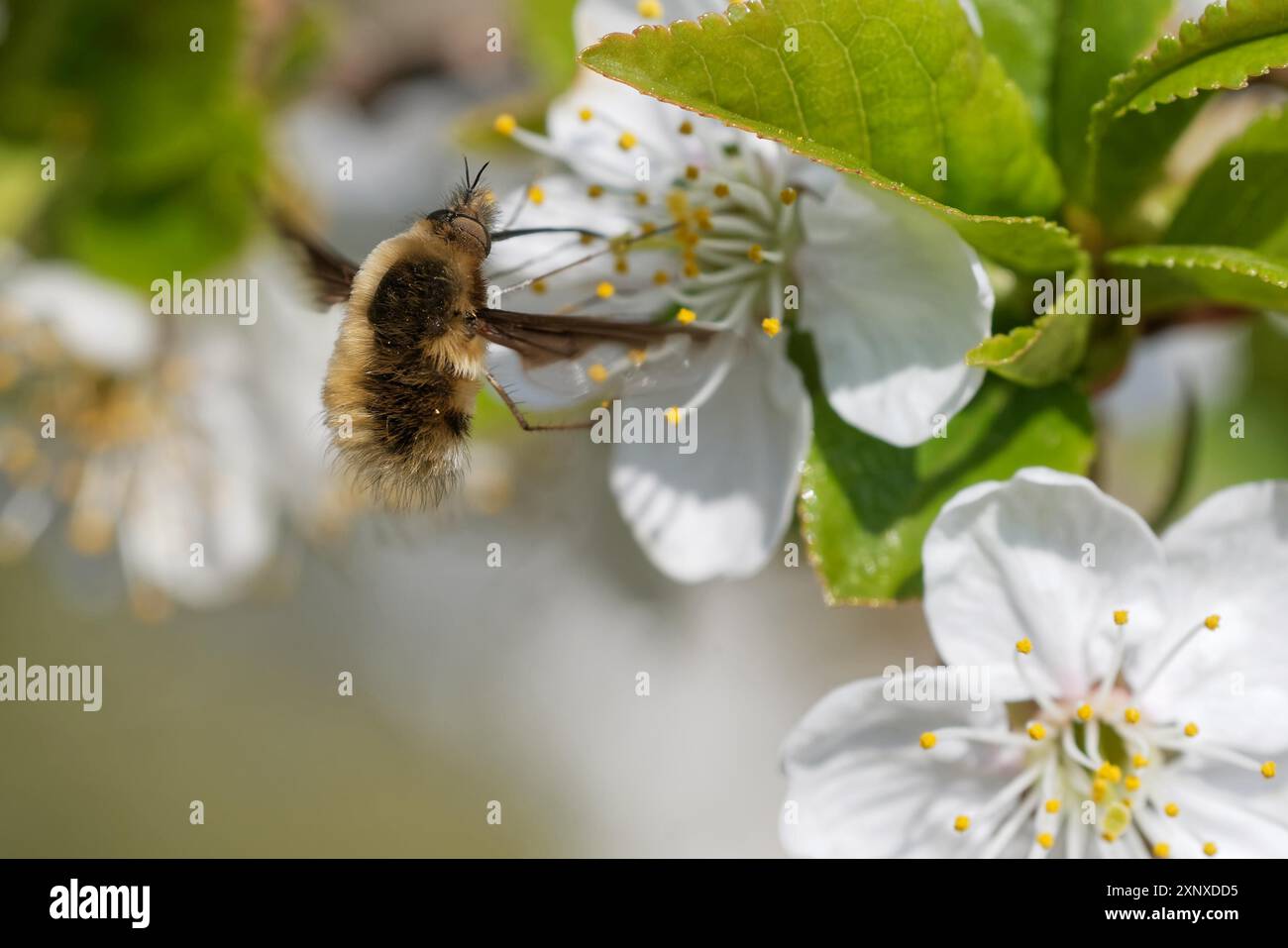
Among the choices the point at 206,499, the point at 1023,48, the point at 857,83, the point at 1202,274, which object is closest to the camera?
the point at 857,83

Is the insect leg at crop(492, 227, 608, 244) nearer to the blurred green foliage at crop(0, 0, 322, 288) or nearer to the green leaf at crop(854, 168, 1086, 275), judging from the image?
the green leaf at crop(854, 168, 1086, 275)

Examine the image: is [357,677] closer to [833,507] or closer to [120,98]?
[120,98]

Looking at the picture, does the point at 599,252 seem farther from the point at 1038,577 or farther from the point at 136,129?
the point at 136,129

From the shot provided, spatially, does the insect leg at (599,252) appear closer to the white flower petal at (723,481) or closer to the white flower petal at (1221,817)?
the white flower petal at (723,481)

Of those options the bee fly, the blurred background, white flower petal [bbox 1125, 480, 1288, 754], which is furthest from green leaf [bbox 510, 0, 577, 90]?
white flower petal [bbox 1125, 480, 1288, 754]

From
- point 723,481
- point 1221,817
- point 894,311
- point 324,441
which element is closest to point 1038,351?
point 894,311

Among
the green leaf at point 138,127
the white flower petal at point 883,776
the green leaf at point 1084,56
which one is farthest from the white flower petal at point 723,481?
the green leaf at point 138,127
